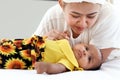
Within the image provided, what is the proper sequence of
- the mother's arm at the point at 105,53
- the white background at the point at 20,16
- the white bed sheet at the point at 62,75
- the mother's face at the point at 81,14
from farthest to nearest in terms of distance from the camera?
the white background at the point at 20,16, the mother's arm at the point at 105,53, the mother's face at the point at 81,14, the white bed sheet at the point at 62,75

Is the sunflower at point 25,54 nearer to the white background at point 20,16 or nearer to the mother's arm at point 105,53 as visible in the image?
the mother's arm at point 105,53

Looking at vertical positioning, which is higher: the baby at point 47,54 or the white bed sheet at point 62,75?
the baby at point 47,54

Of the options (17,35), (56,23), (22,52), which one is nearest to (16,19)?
(17,35)

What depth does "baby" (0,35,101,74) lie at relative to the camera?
1273 millimetres

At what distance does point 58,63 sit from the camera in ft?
4.11

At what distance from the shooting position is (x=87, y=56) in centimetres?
130

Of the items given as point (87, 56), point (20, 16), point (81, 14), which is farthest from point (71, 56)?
point (20, 16)

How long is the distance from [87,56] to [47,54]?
179 millimetres

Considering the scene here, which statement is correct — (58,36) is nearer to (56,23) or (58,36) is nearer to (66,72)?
(56,23)

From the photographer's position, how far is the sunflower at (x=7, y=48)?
1.28 metres

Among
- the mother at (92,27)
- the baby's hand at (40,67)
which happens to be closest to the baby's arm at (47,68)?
the baby's hand at (40,67)

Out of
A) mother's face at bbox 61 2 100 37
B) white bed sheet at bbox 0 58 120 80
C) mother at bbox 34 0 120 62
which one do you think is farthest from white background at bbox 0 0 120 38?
white bed sheet at bbox 0 58 120 80

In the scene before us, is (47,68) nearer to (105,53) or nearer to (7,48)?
(7,48)

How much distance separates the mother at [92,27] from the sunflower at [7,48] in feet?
0.66
